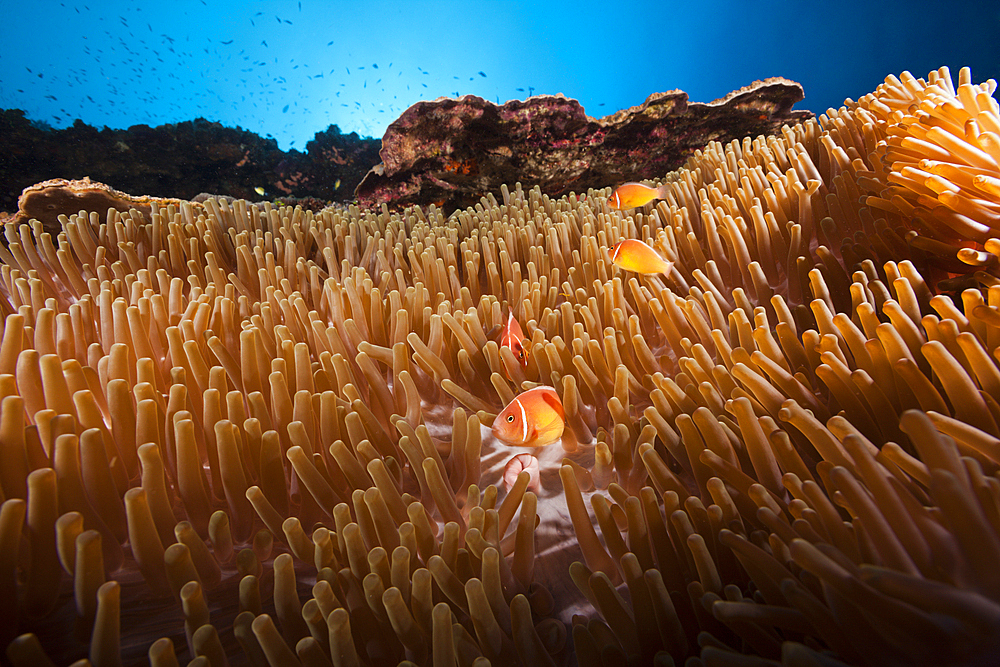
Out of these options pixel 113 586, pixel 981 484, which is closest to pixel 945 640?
pixel 981 484

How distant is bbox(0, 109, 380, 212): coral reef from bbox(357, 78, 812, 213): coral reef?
4.29 m

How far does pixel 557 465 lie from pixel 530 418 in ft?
0.71

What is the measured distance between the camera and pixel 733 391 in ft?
3.06

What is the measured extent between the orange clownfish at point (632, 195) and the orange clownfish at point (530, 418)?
1512 millimetres

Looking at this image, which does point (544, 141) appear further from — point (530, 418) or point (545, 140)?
point (530, 418)

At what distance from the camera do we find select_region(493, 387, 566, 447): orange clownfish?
1.00m

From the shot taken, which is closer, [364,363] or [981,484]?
[981,484]

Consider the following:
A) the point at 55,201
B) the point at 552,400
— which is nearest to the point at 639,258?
the point at 552,400

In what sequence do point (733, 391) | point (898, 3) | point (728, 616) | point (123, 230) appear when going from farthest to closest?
point (898, 3) < point (123, 230) < point (733, 391) < point (728, 616)

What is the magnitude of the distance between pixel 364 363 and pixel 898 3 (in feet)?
100

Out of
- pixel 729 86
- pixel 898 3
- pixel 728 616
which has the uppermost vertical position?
pixel 729 86

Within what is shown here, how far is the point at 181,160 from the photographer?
7.16 meters

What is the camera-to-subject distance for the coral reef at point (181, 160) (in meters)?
6.11

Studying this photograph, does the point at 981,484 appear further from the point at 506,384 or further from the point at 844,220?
the point at 844,220
